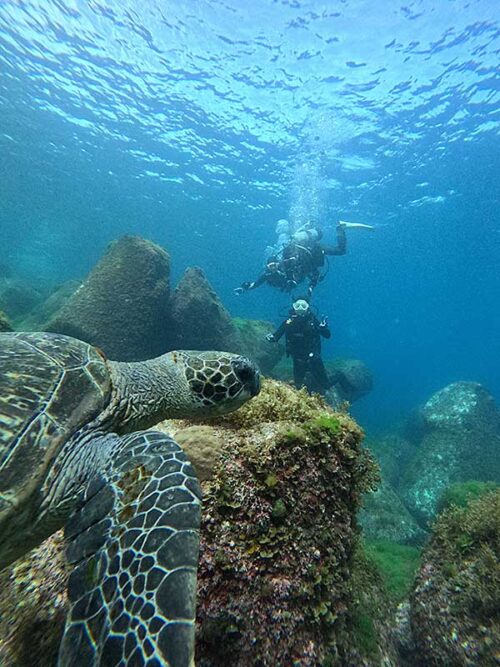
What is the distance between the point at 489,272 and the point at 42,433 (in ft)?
208

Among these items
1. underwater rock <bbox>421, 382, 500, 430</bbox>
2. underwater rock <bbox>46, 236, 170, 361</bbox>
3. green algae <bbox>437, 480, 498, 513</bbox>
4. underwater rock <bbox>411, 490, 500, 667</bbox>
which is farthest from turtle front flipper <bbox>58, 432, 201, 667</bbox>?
underwater rock <bbox>421, 382, 500, 430</bbox>

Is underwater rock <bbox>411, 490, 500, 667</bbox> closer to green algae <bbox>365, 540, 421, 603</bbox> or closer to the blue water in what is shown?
green algae <bbox>365, 540, 421, 603</bbox>

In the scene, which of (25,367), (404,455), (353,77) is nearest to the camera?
(25,367)

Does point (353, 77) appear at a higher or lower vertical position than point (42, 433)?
higher

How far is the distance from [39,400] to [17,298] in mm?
18612

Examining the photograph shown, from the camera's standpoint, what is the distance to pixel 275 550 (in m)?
1.89

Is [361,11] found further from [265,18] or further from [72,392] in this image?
[72,392]

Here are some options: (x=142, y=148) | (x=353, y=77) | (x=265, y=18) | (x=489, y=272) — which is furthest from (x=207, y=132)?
(x=489, y=272)

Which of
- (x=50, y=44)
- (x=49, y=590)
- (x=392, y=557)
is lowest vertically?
(x=392, y=557)

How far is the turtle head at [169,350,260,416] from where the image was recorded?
269 cm

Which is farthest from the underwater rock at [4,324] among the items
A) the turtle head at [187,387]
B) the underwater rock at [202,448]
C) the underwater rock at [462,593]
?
the underwater rock at [462,593]

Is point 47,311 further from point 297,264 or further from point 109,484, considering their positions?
point 109,484

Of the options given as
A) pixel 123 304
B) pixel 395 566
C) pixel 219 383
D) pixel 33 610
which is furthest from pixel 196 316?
pixel 33 610

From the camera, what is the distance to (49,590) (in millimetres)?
1785
